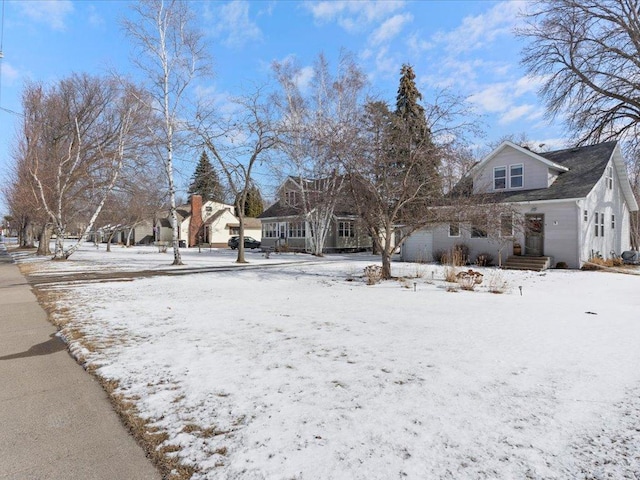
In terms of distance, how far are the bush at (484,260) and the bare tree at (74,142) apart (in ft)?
66.8

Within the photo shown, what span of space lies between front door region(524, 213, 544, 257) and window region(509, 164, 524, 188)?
2.29m

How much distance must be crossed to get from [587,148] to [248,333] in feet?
75.7

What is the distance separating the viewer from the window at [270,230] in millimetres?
38656

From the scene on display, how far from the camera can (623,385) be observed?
4.00 meters

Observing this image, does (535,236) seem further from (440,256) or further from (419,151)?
(419,151)

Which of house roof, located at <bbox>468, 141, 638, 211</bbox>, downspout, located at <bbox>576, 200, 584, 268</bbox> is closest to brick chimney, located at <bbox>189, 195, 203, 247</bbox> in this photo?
house roof, located at <bbox>468, 141, 638, 211</bbox>

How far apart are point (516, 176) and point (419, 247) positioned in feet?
22.1

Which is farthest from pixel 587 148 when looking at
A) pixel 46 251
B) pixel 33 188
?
pixel 46 251

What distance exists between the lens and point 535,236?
61.4 feet

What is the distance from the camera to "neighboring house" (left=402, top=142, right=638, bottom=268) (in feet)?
57.7

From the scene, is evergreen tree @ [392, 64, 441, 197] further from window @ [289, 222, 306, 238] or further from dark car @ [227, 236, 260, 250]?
dark car @ [227, 236, 260, 250]

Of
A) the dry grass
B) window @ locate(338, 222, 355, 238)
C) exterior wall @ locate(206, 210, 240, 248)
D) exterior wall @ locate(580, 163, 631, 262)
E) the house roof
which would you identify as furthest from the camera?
exterior wall @ locate(206, 210, 240, 248)

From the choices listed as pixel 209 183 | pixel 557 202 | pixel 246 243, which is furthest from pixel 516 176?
pixel 246 243

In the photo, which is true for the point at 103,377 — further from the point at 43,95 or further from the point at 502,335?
the point at 43,95
